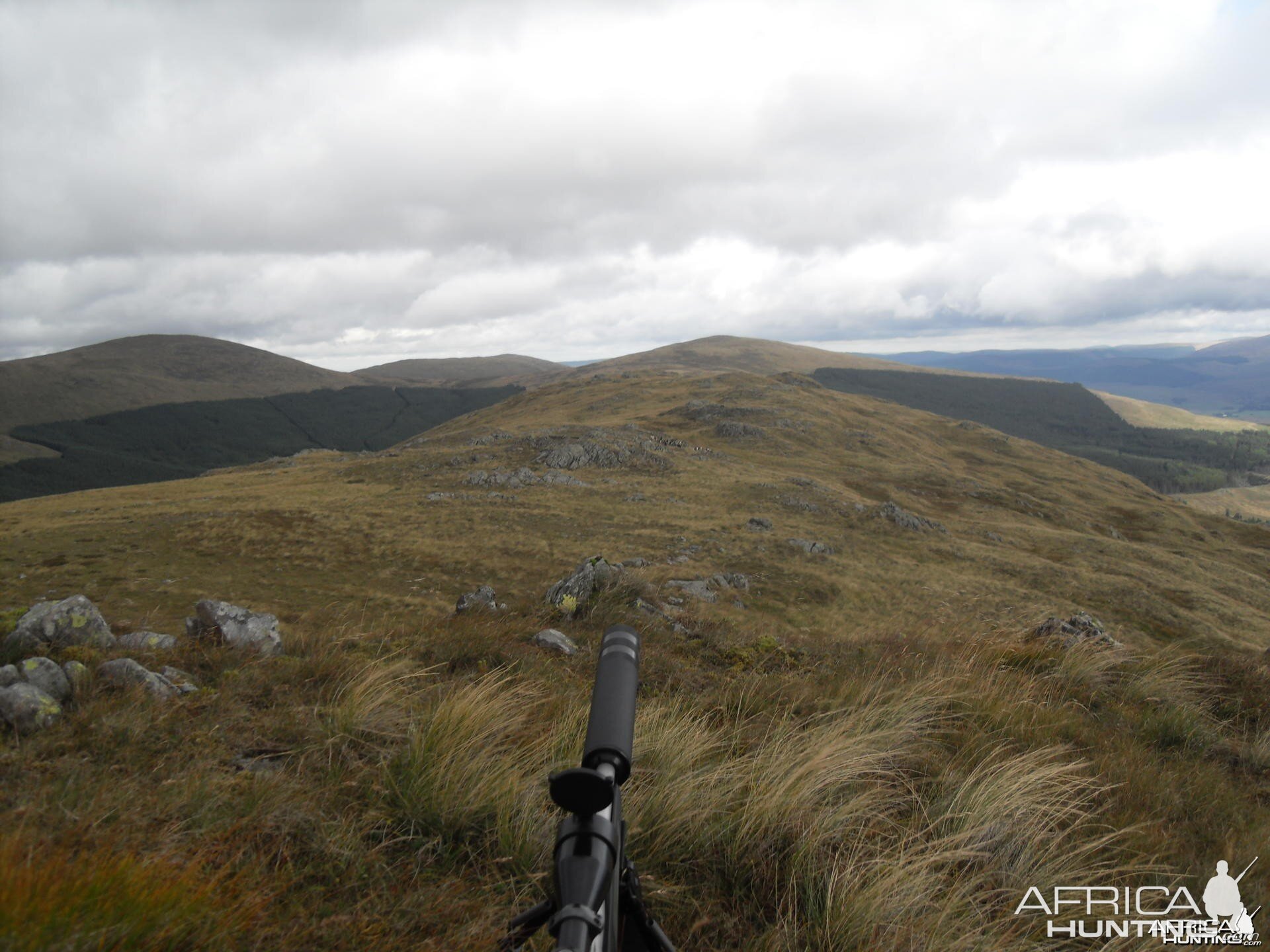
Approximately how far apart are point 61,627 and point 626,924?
6.29m

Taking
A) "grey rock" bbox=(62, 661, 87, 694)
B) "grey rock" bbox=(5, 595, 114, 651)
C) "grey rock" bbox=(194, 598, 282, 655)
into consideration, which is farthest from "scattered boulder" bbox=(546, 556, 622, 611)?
"grey rock" bbox=(62, 661, 87, 694)

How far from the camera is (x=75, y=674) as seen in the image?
429 centimetres

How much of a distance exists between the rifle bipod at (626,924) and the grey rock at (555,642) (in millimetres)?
4898

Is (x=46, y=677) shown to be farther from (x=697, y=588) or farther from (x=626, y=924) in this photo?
(x=697, y=588)

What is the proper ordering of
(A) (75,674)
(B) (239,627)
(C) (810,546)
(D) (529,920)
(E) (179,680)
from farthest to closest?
1. (C) (810,546)
2. (B) (239,627)
3. (E) (179,680)
4. (A) (75,674)
5. (D) (529,920)

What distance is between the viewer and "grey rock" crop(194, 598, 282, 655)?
234 inches

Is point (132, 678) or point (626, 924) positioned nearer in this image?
point (626, 924)

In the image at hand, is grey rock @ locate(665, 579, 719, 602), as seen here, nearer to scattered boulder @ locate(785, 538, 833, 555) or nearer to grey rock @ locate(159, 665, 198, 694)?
scattered boulder @ locate(785, 538, 833, 555)

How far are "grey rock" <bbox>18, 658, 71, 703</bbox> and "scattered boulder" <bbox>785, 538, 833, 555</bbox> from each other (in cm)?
3729

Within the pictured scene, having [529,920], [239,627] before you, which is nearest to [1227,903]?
[529,920]

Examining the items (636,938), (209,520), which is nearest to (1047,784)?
(636,938)

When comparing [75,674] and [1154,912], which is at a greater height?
[75,674]

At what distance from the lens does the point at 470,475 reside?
167 ft

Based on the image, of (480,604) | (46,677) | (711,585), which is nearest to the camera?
(46,677)
